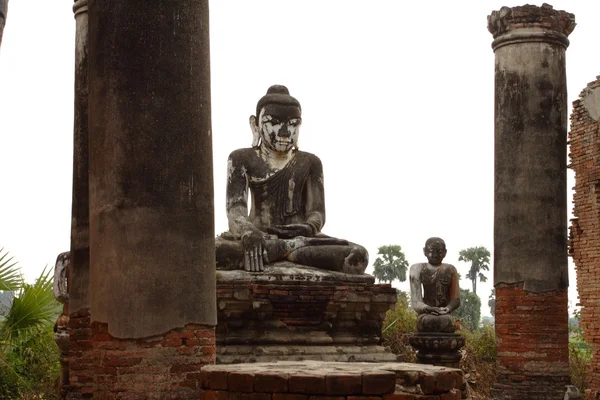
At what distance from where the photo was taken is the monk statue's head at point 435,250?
1217 centimetres

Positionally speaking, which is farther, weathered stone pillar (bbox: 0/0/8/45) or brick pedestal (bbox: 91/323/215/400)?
brick pedestal (bbox: 91/323/215/400)

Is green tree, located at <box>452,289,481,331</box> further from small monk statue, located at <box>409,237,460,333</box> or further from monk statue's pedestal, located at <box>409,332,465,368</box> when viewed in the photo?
monk statue's pedestal, located at <box>409,332,465,368</box>

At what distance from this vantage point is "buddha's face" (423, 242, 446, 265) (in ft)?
39.9

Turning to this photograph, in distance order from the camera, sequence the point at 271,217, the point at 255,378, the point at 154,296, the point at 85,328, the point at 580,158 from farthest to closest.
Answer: the point at 580,158
the point at 271,217
the point at 85,328
the point at 154,296
the point at 255,378

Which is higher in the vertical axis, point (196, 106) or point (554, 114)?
point (554, 114)

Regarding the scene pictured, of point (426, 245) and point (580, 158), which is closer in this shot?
point (426, 245)

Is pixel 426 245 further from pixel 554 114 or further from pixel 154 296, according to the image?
pixel 154 296

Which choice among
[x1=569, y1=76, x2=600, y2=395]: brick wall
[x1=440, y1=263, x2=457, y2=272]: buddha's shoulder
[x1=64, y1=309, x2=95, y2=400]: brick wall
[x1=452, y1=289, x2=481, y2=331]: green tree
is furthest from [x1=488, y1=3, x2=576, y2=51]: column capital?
[x1=452, y1=289, x2=481, y2=331]: green tree

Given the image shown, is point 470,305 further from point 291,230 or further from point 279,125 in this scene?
point 291,230

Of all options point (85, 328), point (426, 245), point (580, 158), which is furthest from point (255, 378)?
point (580, 158)

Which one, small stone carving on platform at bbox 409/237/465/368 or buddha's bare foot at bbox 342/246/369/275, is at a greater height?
buddha's bare foot at bbox 342/246/369/275

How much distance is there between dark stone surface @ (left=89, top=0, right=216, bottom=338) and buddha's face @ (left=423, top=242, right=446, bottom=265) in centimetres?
523

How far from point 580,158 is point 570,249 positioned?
1339 millimetres

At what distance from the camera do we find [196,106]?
24.2 ft
